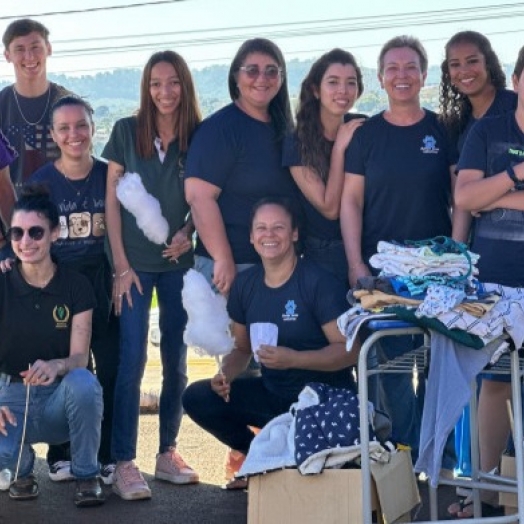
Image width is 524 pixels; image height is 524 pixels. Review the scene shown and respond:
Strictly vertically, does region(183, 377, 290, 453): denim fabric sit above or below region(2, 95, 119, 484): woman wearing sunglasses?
below

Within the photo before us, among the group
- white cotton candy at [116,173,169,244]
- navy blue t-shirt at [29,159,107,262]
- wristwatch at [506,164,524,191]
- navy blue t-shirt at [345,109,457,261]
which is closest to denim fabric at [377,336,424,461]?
navy blue t-shirt at [345,109,457,261]

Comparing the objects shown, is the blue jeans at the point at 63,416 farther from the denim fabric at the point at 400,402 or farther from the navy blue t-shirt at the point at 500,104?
the navy blue t-shirt at the point at 500,104

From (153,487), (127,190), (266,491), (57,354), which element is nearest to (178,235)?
(127,190)

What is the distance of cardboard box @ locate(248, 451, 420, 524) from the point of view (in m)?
5.00

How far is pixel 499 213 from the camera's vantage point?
5551 millimetres

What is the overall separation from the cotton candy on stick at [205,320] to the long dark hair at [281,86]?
3.05 ft

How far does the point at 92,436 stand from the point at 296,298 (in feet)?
4.16

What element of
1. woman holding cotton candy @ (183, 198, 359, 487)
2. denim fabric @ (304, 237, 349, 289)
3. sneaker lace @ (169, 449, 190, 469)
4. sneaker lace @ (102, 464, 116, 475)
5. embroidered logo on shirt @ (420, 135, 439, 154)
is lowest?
sneaker lace @ (102, 464, 116, 475)

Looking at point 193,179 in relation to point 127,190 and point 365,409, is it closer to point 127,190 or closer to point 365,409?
point 127,190

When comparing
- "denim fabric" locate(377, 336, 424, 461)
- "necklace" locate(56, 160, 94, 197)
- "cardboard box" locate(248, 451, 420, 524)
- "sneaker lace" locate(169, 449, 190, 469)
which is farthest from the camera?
"sneaker lace" locate(169, 449, 190, 469)

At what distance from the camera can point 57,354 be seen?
6.32 metres

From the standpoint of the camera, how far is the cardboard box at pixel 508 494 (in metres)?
5.50

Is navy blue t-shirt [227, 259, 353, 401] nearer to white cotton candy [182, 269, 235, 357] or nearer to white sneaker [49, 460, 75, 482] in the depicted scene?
white cotton candy [182, 269, 235, 357]

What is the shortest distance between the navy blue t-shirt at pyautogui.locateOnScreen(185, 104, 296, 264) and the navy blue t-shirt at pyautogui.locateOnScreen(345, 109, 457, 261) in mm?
427
